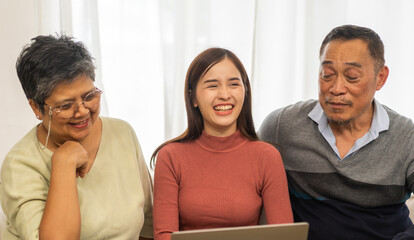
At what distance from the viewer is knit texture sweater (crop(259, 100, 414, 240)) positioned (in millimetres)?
1614

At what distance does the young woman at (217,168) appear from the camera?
154cm

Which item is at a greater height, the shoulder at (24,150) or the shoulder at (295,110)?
the shoulder at (295,110)

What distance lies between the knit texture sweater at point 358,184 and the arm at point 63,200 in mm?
834

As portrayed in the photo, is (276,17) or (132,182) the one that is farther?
(276,17)

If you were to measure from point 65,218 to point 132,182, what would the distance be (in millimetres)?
309

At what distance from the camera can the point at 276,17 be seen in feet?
7.66

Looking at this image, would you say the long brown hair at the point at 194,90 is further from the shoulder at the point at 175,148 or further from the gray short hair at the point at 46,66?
the gray short hair at the point at 46,66

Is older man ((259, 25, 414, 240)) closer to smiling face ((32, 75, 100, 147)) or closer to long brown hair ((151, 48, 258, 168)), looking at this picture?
long brown hair ((151, 48, 258, 168))

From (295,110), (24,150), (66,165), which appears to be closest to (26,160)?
(24,150)

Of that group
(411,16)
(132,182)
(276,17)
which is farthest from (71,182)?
(411,16)

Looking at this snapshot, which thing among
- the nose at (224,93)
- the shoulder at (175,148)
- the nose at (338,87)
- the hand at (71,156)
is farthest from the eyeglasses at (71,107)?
the nose at (338,87)

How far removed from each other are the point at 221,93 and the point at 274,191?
0.39 m

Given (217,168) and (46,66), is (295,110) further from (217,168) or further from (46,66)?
(46,66)

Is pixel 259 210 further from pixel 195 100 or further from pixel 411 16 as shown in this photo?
pixel 411 16
